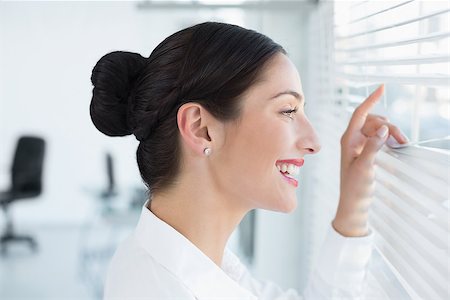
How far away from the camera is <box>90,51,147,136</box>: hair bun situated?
1.17 meters

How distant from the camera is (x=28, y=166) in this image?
2756 mm

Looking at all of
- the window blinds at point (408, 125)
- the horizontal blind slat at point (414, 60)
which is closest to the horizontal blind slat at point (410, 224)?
the window blinds at point (408, 125)

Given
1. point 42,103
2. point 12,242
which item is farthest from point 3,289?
point 42,103

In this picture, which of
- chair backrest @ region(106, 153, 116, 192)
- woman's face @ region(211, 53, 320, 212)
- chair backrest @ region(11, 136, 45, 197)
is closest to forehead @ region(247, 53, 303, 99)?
woman's face @ region(211, 53, 320, 212)

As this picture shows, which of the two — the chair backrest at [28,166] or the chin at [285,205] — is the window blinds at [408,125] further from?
the chair backrest at [28,166]

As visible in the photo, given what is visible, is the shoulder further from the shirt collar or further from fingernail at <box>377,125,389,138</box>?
fingernail at <box>377,125,389,138</box>

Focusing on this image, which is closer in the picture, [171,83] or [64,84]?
[171,83]

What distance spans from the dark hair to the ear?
13 mm

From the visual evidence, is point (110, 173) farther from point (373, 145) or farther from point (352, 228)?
point (373, 145)

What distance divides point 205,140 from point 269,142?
105 mm

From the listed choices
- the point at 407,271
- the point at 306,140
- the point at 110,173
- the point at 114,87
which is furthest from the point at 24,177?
the point at 407,271

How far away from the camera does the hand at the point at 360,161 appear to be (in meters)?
1.15

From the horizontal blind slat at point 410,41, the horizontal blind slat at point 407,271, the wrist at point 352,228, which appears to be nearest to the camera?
the horizontal blind slat at point 410,41

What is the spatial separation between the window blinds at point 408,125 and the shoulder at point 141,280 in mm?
368
